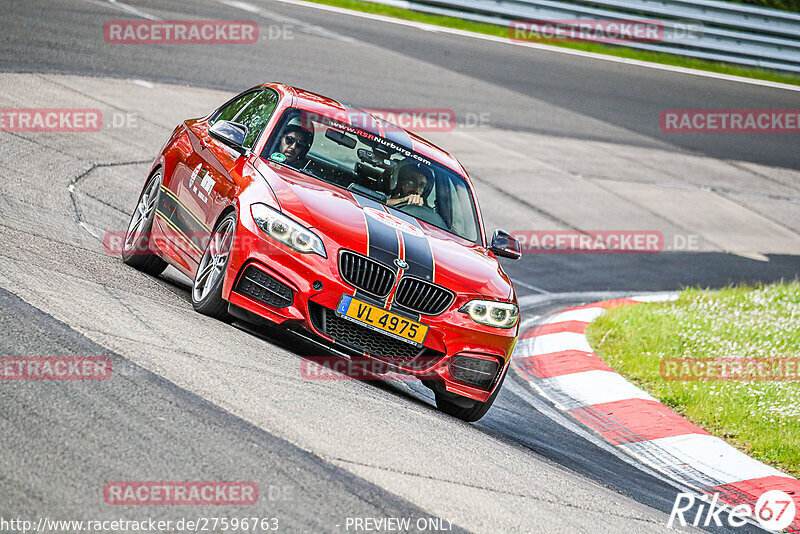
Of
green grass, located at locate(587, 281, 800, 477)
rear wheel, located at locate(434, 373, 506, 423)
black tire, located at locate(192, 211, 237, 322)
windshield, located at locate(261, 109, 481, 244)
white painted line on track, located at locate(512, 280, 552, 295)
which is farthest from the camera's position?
white painted line on track, located at locate(512, 280, 552, 295)

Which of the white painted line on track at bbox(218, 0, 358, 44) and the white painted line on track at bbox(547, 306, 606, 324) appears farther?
the white painted line on track at bbox(218, 0, 358, 44)

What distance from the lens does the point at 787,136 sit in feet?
78.7

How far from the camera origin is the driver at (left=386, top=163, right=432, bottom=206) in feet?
24.4

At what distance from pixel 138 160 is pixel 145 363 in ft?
23.3

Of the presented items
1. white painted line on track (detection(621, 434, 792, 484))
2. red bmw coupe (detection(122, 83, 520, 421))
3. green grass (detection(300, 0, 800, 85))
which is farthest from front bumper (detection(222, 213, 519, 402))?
green grass (detection(300, 0, 800, 85))

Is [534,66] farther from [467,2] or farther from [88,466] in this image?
[88,466]

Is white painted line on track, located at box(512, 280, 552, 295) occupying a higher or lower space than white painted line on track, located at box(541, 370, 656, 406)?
lower

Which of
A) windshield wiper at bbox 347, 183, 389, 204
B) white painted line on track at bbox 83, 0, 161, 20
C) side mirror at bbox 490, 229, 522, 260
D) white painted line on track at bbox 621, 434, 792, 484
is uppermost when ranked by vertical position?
windshield wiper at bbox 347, 183, 389, 204

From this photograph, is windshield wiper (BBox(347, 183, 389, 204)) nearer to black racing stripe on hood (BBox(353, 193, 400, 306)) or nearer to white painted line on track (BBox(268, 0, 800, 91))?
black racing stripe on hood (BBox(353, 193, 400, 306))

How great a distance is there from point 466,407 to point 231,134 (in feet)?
8.09

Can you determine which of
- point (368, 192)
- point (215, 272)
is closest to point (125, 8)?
point (368, 192)

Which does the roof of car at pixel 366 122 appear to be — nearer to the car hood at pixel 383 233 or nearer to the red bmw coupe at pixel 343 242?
the red bmw coupe at pixel 343 242

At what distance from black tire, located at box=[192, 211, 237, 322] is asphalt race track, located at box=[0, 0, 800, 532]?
12 centimetres

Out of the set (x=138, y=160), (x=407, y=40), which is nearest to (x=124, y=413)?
(x=138, y=160)
